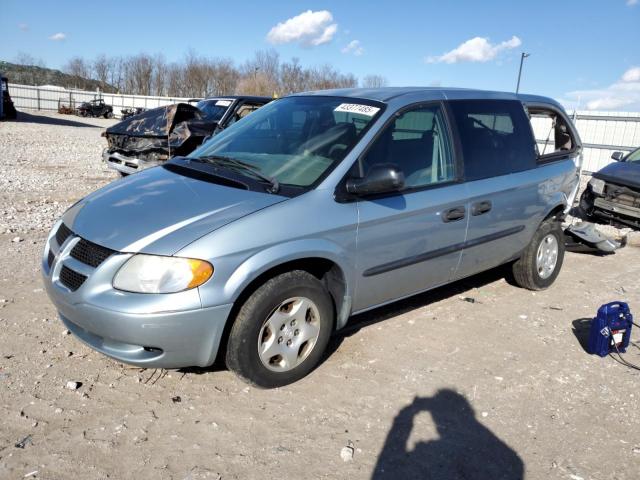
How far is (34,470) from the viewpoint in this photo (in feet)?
8.09

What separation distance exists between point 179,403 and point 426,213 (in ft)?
6.81

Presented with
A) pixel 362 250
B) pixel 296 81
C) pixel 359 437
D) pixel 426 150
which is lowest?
pixel 359 437

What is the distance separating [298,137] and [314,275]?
3.43 ft

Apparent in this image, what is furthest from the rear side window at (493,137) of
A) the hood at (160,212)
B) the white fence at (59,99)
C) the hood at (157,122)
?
the white fence at (59,99)

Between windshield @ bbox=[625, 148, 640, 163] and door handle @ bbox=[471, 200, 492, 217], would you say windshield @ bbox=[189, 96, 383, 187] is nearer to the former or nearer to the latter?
door handle @ bbox=[471, 200, 492, 217]

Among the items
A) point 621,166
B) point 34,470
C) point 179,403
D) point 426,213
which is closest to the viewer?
point 34,470

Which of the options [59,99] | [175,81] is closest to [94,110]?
[59,99]

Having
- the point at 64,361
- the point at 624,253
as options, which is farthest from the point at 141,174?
the point at 624,253

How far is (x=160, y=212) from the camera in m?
3.06

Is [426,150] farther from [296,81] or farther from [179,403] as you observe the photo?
[296,81]

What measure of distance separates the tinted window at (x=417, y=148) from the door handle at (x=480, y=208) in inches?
12.5

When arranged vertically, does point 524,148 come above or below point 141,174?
above

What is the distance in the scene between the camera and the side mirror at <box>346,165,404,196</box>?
3252 millimetres

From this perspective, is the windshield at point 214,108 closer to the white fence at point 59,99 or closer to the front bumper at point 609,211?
the front bumper at point 609,211
